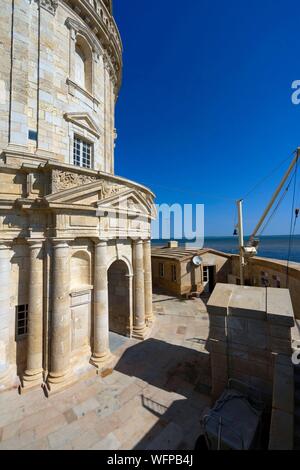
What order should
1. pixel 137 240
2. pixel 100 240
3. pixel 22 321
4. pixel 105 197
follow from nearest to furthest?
pixel 22 321, pixel 100 240, pixel 105 197, pixel 137 240

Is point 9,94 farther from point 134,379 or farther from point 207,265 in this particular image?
point 207,265

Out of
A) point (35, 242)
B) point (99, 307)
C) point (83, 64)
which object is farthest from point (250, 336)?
point (83, 64)

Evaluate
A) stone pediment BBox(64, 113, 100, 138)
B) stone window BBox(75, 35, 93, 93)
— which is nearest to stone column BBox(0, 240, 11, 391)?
stone pediment BBox(64, 113, 100, 138)

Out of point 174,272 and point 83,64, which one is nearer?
point 83,64

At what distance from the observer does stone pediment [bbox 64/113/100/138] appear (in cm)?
997

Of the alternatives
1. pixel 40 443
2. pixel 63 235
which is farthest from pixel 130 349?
pixel 63 235

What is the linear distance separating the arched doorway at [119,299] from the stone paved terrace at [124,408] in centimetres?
186

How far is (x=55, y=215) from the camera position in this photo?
297 inches

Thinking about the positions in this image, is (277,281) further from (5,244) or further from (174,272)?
(5,244)

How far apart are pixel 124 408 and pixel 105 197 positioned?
311 inches

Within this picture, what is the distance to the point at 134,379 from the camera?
7.80 meters

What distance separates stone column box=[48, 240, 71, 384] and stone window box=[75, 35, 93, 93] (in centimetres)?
992

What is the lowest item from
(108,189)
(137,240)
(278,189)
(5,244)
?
(5,244)

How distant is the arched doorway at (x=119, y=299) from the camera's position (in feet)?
37.2
